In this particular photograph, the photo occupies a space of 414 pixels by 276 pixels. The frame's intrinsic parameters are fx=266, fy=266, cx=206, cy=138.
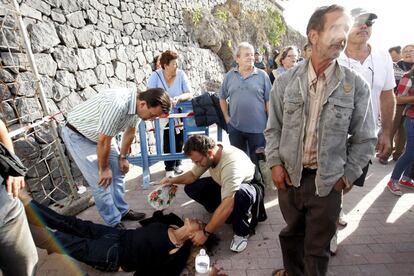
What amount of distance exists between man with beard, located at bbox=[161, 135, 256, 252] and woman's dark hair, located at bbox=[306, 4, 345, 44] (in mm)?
1344

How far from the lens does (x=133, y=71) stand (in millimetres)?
6734

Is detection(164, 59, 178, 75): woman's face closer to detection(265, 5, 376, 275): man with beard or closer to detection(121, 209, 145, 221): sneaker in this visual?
detection(121, 209, 145, 221): sneaker

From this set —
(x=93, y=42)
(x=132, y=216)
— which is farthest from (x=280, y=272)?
(x=93, y=42)

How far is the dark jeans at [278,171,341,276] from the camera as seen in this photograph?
5.77 feet

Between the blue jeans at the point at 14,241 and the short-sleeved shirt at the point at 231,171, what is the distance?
1529 millimetres

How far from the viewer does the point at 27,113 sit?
12.5ft

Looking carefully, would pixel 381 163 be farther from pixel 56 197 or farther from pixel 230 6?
pixel 230 6

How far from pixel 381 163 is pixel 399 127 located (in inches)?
27.7

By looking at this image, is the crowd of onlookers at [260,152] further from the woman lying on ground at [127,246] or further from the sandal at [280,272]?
the sandal at [280,272]

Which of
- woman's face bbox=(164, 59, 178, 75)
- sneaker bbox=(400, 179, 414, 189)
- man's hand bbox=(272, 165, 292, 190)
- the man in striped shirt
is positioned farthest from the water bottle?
sneaker bbox=(400, 179, 414, 189)

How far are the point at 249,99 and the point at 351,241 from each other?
1.99 m

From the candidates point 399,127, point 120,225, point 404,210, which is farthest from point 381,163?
point 120,225

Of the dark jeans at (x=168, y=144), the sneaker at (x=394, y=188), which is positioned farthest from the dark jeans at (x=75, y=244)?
the sneaker at (x=394, y=188)

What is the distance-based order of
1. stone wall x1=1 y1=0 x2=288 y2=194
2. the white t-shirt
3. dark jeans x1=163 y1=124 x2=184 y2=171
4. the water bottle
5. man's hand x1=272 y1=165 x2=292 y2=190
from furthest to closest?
dark jeans x1=163 y1=124 x2=184 y2=171 → stone wall x1=1 y1=0 x2=288 y2=194 → the white t-shirt → the water bottle → man's hand x1=272 y1=165 x2=292 y2=190
